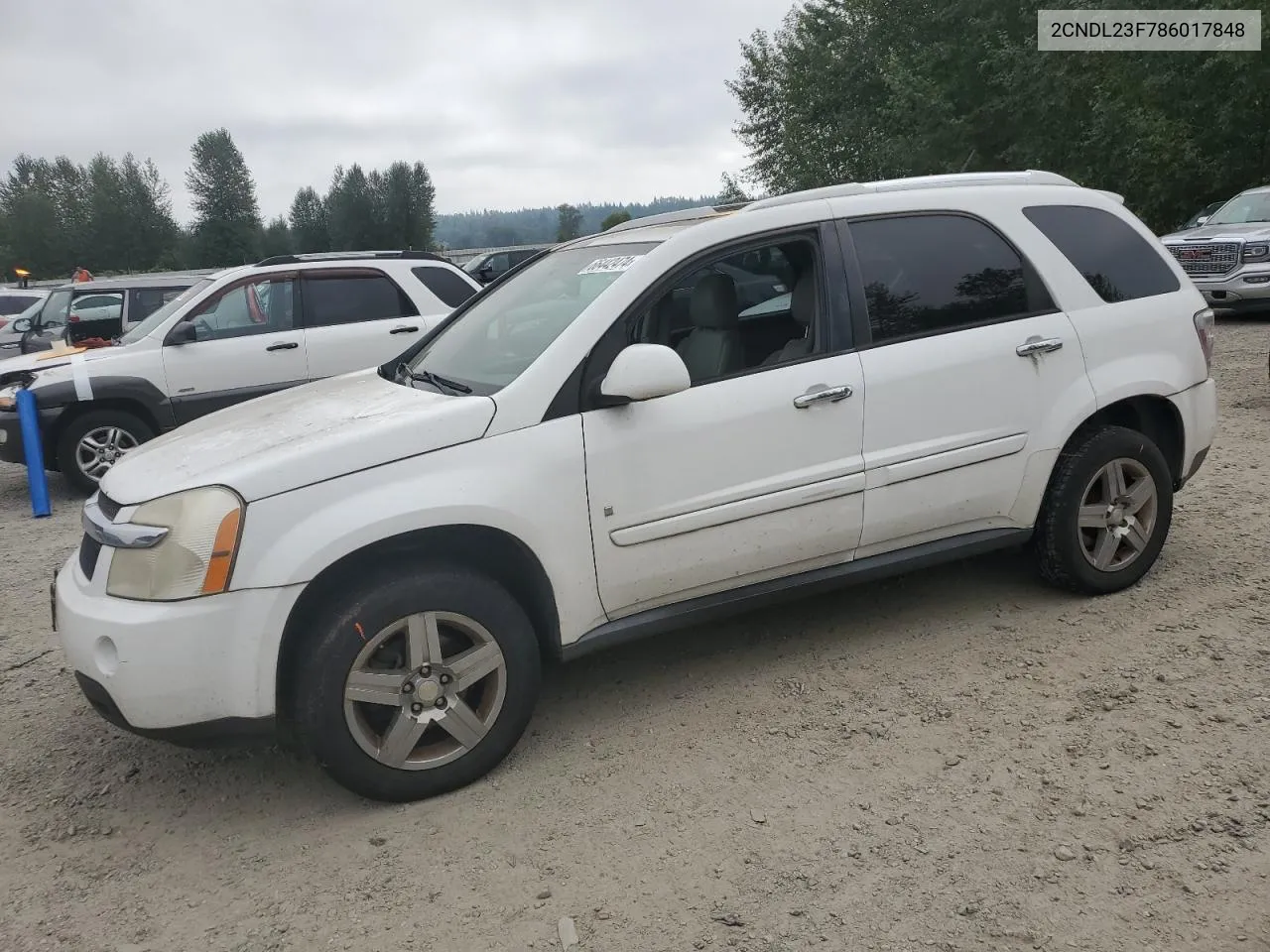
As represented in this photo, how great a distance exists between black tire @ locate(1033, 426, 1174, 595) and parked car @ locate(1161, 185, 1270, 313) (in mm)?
9104

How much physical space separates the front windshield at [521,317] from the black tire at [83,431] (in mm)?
4896

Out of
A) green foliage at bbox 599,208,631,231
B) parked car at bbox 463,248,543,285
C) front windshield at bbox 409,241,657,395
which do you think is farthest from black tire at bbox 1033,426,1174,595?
parked car at bbox 463,248,543,285

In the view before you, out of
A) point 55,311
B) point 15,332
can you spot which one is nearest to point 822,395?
point 55,311

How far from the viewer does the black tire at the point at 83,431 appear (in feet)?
25.9

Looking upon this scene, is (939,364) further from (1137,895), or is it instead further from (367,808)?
(367,808)

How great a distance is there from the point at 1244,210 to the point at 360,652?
14.5 m

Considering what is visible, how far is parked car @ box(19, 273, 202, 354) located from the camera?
11.4 metres

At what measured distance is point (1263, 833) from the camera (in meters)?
2.72

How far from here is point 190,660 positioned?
2.87 metres

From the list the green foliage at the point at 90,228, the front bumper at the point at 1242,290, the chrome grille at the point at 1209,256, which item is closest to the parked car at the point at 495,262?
the chrome grille at the point at 1209,256

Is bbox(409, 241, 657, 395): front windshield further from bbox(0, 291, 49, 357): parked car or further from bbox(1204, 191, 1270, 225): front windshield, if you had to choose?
bbox(1204, 191, 1270, 225): front windshield

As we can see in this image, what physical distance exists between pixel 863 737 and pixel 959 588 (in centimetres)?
151

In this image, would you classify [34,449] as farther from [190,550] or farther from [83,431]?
[190,550]

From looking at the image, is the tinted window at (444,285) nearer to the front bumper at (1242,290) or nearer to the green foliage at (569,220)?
the front bumper at (1242,290)
